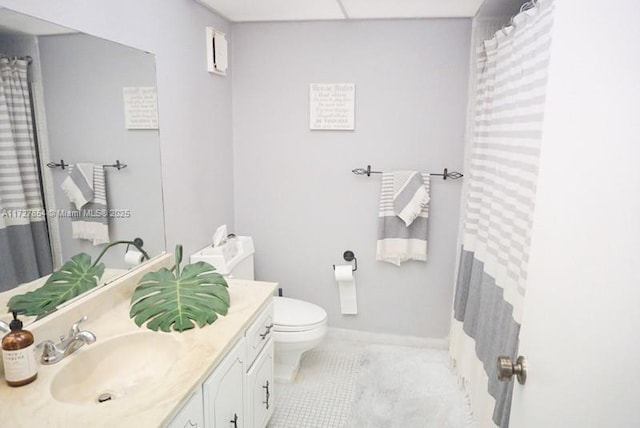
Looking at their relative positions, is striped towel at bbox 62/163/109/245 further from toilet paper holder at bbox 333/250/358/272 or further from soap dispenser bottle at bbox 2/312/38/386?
toilet paper holder at bbox 333/250/358/272

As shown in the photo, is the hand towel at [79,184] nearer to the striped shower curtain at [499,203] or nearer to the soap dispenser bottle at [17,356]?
the soap dispenser bottle at [17,356]

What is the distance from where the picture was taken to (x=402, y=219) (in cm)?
273

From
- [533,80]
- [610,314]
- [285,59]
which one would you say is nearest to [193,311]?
[610,314]

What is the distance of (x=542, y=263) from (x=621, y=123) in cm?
37

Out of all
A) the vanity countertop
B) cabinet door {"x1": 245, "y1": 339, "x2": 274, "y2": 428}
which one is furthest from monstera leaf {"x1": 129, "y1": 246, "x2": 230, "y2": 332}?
cabinet door {"x1": 245, "y1": 339, "x2": 274, "y2": 428}

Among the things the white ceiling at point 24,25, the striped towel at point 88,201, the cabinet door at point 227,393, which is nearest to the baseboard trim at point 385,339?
the cabinet door at point 227,393

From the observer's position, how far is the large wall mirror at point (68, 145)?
4.29ft

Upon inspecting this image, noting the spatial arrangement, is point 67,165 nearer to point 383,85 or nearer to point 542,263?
point 542,263

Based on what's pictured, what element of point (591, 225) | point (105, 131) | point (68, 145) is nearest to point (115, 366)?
point (68, 145)

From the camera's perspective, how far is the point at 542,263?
96 cm

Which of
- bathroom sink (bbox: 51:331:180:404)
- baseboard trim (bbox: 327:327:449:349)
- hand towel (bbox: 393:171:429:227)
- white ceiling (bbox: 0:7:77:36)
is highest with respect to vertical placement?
white ceiling (bbox: 0:7:77:36)

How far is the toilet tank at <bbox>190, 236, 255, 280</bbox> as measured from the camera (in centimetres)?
232

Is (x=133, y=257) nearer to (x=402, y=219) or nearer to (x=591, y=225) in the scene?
(x=402, y=219)

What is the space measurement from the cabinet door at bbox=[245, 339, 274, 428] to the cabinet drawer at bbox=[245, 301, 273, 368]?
42 millimetres
